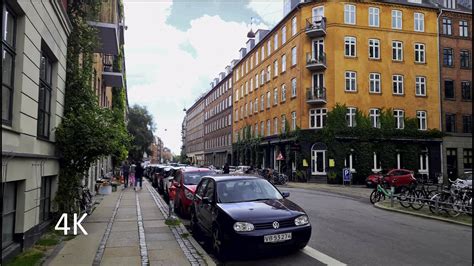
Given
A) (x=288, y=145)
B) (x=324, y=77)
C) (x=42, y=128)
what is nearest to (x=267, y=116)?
(x=288, y=145)

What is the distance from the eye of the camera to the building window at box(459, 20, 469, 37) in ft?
135

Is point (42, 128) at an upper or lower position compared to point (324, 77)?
lower

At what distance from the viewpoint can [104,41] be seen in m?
17.1

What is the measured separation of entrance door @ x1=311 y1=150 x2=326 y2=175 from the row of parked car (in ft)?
89.0

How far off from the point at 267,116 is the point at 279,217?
39.7 meters

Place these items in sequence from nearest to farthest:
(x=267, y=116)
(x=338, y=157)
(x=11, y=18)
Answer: (x=11, y=18)
(x=338, y=157)
(x=267, y=116)

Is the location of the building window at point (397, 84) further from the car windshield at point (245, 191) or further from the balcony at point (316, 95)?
the car windshield at point (245, 191)

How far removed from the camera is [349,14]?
3741 cm

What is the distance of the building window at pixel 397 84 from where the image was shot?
1507 inches

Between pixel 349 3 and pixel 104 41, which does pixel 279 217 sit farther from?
pixel 349 3

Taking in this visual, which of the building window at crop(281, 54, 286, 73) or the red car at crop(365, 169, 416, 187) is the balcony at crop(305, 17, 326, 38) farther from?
the red car at crop(365, 169, 416, 187)

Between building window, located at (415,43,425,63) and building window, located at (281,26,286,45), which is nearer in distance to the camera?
building window, located at (415,43,425,63)

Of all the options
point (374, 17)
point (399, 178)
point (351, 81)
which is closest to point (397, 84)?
point (351, 81)

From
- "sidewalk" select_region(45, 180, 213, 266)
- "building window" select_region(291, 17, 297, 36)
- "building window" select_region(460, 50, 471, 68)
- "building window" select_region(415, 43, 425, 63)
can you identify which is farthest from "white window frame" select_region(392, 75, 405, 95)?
"sidewalk" select_region(45, 180, 213, 266)
